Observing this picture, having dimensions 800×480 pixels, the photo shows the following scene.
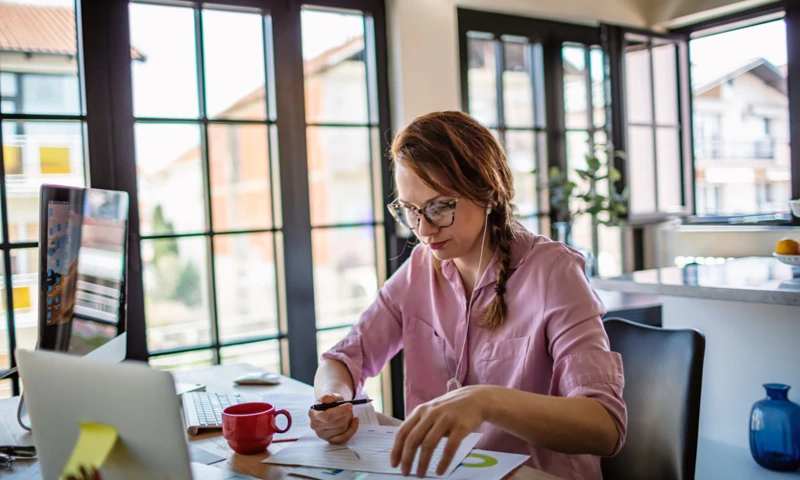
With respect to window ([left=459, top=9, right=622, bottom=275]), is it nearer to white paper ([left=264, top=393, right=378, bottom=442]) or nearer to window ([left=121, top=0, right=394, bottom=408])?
window ([left=121, top=0, right=394, bottom=408])

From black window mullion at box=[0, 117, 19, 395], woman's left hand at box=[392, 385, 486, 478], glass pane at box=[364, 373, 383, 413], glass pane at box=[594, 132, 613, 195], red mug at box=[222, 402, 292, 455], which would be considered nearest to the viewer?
woman's left hand at box=[392, 385, 486, 478]

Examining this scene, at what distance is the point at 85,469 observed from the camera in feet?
2.61

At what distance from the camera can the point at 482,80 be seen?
358 centimetres

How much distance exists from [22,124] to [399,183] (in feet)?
5.61

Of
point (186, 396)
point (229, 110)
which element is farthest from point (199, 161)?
point (186, 396)

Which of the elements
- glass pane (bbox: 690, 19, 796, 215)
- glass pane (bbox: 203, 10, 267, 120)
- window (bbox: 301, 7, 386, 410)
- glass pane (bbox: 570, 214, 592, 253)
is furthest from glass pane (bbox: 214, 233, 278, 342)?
glass pane (bbox: 690, 19, 796, 215)

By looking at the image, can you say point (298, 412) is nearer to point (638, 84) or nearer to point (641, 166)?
point (641, 166)

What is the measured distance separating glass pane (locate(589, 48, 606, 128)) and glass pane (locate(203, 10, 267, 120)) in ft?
6.58

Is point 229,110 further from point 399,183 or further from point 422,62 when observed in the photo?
point 399,183

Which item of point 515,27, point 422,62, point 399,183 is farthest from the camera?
point 515,27

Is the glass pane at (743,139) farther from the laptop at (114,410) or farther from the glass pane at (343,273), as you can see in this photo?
the laptop at (114,410)

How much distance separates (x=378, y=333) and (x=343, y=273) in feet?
7.23

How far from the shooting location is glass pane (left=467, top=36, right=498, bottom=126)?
3.56 meters

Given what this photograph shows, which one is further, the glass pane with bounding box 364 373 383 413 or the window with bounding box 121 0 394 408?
the glass pane with bounding box 364 373 383 413
